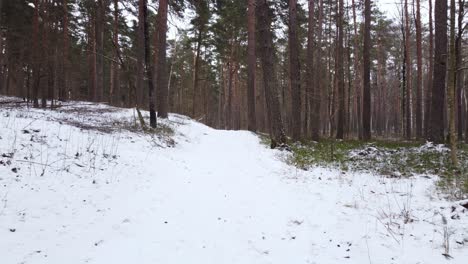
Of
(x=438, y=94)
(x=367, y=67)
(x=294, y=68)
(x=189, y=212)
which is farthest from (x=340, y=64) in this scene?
(x=189, y=212)

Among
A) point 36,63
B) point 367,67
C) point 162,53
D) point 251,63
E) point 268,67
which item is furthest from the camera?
point 251,63

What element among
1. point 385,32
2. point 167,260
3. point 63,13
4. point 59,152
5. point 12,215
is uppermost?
point 385,32

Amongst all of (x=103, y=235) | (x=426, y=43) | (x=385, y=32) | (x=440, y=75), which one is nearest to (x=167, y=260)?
(x=103, y=235)

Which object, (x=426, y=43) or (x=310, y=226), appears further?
(x=426, y=43)

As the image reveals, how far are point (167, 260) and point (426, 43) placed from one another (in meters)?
32.8

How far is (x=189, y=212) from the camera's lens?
4957 millimetres

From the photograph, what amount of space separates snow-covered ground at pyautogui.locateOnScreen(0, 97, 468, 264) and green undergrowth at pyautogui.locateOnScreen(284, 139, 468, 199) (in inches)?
20.6

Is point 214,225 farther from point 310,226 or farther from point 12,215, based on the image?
point 12,215

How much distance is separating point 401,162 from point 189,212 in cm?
751

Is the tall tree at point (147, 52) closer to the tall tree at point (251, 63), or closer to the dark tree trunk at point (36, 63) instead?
the dark tree trunk at point (36, 63)

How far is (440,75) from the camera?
11906 mm

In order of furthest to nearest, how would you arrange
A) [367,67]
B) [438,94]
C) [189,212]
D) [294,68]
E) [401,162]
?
[367,67] < [294,68] < [438,94] < [401,162] < [189,212]

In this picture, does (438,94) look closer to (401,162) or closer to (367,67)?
(401,162)

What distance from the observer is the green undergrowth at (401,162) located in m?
6.89
